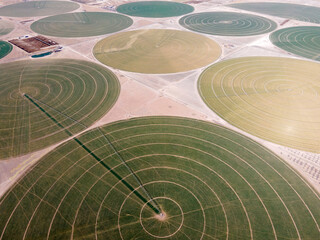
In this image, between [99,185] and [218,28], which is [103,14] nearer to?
[218,28]

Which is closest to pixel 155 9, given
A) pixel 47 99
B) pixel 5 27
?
pixel 5 27

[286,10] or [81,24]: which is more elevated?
[286,10]

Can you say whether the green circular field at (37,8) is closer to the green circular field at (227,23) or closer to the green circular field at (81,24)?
the green circular field at (81,24)

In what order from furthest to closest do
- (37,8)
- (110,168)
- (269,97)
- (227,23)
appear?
(37,8)
(227,23)
(269,97)
(110,168)

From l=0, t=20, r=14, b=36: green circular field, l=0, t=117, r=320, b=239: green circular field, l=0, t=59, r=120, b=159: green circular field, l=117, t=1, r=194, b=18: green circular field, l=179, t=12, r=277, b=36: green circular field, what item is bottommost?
l=0, t=117, r=320, b=239: green circular field

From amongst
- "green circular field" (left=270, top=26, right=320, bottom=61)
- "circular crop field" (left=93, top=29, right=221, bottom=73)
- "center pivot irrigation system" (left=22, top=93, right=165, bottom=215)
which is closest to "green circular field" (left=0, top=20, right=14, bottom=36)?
"circular crop field" (left=93, top=29, right=221, bottom=73)

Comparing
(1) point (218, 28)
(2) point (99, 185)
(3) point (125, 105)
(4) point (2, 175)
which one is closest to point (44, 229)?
(2) point (99, 185)

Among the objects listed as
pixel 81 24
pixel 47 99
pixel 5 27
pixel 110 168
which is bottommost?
pixel 110 168

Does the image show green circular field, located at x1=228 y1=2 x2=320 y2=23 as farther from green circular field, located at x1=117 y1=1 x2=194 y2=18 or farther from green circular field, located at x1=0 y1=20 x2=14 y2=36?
green circular field, located at x1=0 y1=20 x2=14 y2=36

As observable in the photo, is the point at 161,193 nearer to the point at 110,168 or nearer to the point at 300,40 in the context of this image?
the point at 110,168
